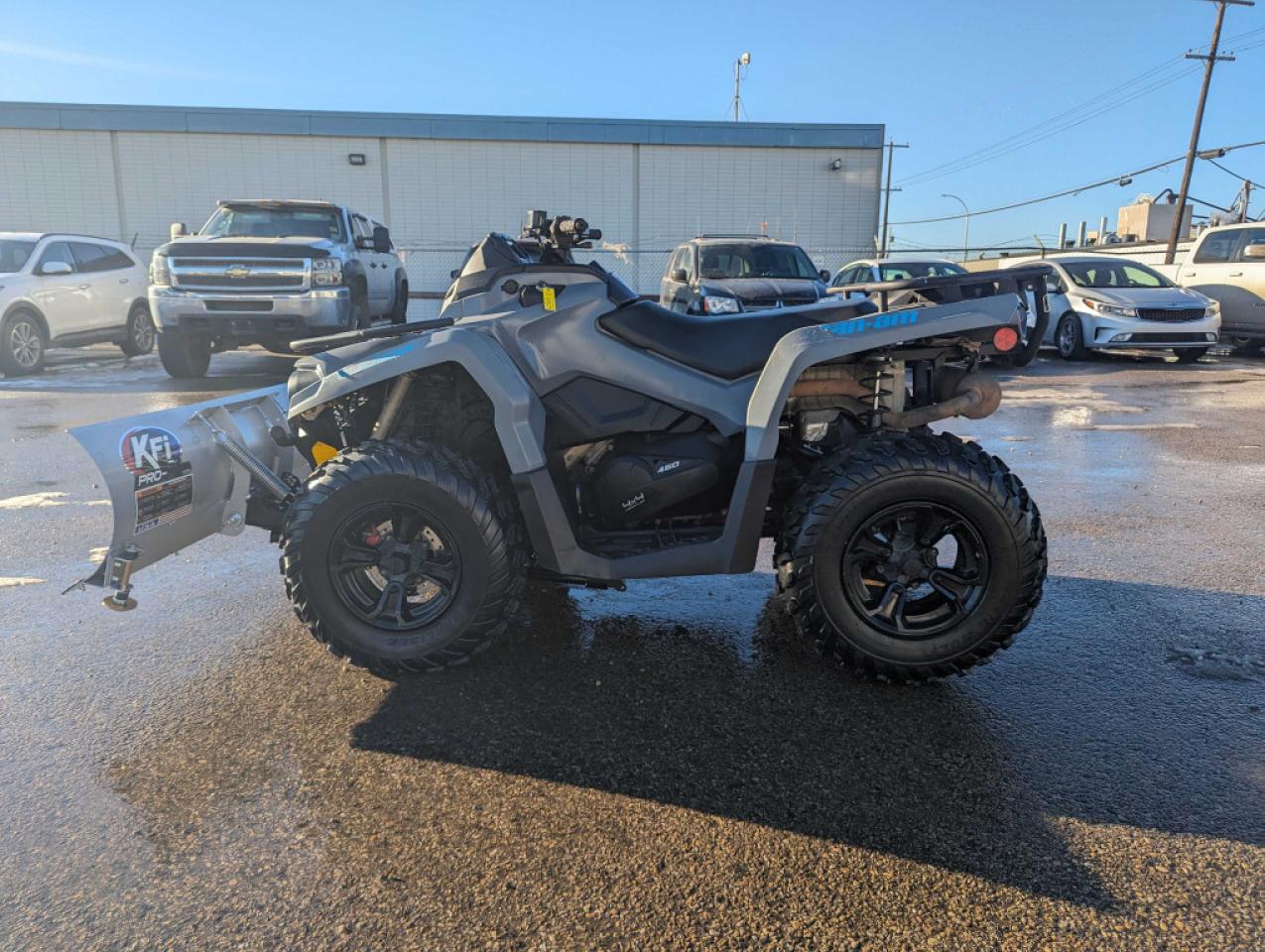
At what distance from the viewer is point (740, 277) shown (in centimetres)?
1276

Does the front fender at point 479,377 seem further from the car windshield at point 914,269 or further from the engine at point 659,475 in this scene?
the car windshield at point 914,269

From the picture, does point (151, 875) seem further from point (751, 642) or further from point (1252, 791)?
point (1252, 791)

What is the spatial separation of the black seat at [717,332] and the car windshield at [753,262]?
9.68 meters

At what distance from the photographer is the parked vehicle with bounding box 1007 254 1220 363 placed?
1351cm

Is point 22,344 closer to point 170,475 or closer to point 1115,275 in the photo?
point 170,475

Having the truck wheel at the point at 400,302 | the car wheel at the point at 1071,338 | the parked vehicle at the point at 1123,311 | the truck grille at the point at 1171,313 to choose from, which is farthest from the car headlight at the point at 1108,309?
the truck wheel at the point at 400,302

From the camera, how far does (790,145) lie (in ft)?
84.7

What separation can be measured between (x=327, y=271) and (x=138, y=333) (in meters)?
6.33

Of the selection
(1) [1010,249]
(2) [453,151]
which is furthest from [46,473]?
(1) [1010,249]

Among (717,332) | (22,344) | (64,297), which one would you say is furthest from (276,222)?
(717,332)

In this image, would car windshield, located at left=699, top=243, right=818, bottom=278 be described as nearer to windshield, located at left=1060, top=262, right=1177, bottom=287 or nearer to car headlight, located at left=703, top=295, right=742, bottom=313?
car headlight, located at left=703, top=295, right=742, bottom=313

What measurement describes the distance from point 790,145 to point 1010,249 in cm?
1259

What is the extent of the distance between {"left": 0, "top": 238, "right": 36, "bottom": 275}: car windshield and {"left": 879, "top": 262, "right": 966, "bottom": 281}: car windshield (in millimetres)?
13421

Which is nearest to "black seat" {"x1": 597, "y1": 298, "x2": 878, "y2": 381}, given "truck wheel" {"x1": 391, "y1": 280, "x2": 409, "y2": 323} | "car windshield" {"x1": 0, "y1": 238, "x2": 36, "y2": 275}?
"truck wheel" {"x1": 391, "y1": 280, "x2": 409, "y2": 323}
